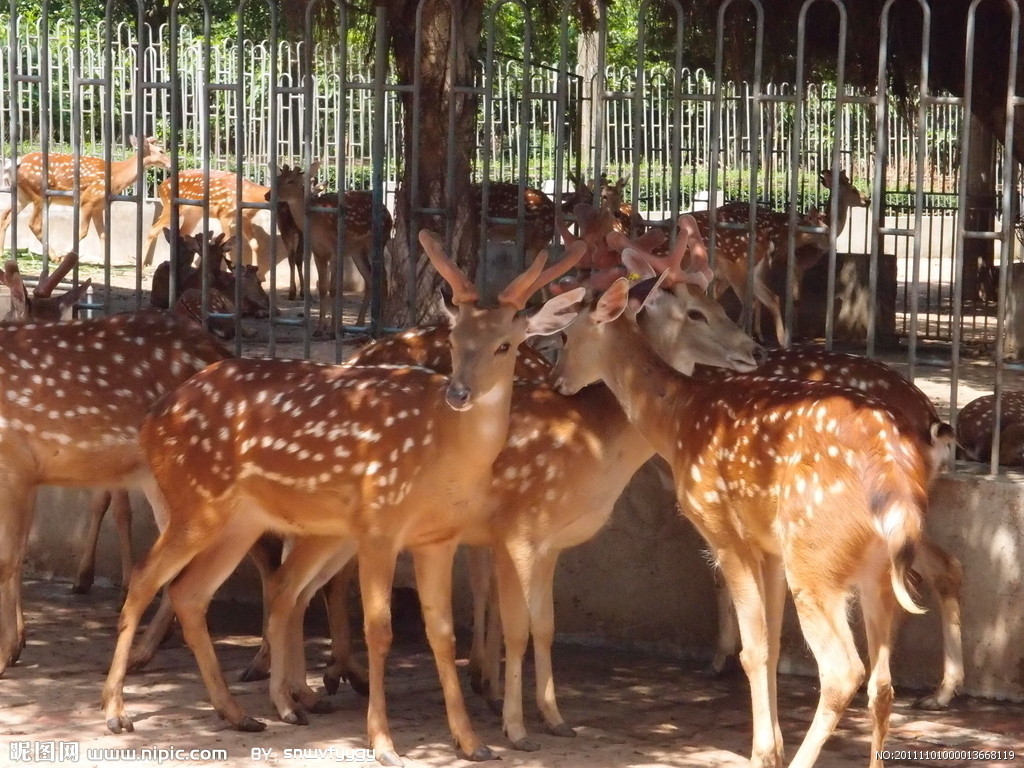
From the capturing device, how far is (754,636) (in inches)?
231

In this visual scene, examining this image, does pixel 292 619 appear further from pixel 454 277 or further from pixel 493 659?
pixel 454 277

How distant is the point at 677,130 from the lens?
7.52 meters

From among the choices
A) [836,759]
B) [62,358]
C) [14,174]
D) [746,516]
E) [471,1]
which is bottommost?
[836,759]

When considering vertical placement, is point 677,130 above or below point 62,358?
above

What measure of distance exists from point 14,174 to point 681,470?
15.6 ft

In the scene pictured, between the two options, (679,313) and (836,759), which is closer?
(836,759)

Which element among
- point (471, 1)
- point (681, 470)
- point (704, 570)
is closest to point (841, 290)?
point (471, 1)

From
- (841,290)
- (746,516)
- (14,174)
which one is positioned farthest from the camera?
(841,290)

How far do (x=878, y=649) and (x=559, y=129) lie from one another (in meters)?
3.03

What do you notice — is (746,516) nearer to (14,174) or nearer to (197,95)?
(14,174)

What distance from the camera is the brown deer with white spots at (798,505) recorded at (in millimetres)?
5324

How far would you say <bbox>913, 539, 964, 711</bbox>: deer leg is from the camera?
22.0ft

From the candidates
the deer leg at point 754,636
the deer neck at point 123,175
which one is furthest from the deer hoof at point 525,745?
the deer neck at point 123,175

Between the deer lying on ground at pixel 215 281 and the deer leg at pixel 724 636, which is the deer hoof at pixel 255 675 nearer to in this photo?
the deer leg at pixel 724 636
